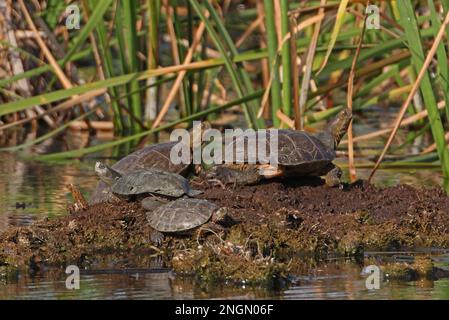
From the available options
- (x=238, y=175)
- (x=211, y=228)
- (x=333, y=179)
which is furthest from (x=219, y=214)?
(x=333, y=179)

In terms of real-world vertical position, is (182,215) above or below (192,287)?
above

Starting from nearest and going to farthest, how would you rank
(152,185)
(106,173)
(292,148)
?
(152,185)
(106,173)
(292,148)

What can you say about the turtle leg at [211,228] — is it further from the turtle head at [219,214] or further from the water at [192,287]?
the water at [192,287]

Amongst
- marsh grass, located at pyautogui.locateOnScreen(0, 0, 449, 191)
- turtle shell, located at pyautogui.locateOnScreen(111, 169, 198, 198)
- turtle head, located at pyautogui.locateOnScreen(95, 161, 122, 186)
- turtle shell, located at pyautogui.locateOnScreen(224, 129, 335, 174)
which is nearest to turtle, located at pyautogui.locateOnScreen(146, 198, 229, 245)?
turtle shell, located at pyautogui.locateOnScreen(111, 169, 198, 198)

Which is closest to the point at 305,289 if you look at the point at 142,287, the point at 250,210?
the point at 142,287

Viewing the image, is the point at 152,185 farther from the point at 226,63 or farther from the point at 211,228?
the point at 226,63

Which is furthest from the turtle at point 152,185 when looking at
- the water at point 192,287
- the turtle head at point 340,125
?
the turtle head at point 340,125
